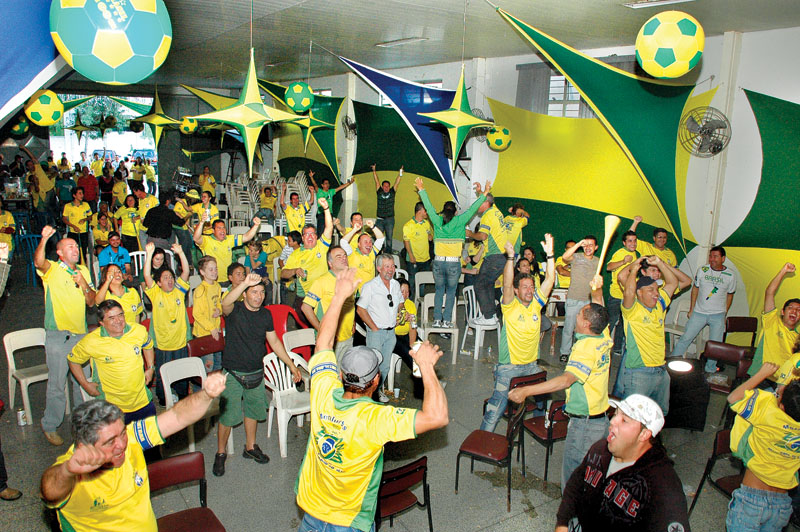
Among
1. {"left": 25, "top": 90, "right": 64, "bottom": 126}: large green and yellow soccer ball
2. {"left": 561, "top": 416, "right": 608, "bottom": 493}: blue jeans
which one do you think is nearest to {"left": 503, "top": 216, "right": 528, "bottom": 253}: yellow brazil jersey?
{"left": 561, "top": 416, "right": 608, "bottom": 493}: blue jeans

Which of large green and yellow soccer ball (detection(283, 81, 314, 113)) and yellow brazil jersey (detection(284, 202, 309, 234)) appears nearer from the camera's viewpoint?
yellow brazil jersey (detection(284, 202, 309, 234))

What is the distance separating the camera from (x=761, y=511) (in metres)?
3.22

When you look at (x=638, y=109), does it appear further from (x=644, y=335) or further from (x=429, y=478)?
(x=429, y=478)

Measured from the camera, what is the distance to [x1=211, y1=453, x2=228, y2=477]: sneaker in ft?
15.0

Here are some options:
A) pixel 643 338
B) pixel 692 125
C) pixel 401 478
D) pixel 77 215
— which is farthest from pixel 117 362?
pixel 692 125

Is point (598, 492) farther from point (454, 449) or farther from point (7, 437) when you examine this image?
point (7, 437)

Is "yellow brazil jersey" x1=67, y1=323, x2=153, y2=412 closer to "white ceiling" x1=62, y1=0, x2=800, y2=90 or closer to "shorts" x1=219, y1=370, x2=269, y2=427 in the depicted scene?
"shorts" x1=219, y1=370, x2=269, y2=427

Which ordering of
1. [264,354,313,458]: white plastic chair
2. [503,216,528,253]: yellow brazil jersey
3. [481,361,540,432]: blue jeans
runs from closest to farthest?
[481,361,540,432]: blue jeans < [264,354,313,458]: white plastic chair < [503,216,528,253]: yellow brazil jersey

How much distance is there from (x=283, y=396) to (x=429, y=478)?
59.4 inches

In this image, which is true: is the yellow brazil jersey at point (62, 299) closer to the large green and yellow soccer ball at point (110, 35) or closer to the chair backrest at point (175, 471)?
the large green and yellow soccer ball at point (110, 35)

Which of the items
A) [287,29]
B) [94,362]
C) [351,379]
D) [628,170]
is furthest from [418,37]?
[351,379]

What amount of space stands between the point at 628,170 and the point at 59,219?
43.3 ft

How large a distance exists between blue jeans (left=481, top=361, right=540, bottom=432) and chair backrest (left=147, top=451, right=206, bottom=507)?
243 cm

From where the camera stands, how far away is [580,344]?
3715mm
